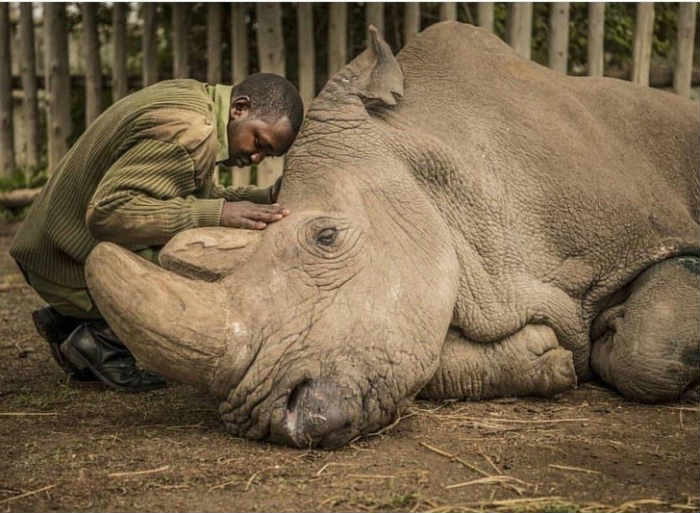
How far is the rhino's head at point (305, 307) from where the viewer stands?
3389 mm

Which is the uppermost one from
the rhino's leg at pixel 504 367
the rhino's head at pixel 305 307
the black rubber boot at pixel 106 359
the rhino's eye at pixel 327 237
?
the rhino's eye at pixel 327 237

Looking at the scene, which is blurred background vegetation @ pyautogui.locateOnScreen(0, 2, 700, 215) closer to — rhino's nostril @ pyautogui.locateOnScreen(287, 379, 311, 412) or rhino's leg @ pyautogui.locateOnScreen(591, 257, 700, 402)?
rhino's leg @ pyautogui.locateOnScreen(591, 257, 700, 402)

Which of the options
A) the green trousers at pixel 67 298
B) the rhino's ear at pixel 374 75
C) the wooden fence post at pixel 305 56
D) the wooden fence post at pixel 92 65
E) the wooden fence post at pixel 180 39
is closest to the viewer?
the rhino's ear at pixel 374 75

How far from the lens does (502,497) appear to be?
311 cm

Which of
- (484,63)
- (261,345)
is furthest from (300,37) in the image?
(261,345)

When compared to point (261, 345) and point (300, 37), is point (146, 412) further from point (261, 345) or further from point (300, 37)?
point (300, 37)

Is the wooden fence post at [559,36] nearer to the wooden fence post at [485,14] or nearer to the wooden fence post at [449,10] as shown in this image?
the wooden fence post at [485,14]

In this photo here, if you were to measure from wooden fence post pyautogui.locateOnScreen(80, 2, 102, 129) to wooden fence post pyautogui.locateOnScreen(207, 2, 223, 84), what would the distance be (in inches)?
46.2

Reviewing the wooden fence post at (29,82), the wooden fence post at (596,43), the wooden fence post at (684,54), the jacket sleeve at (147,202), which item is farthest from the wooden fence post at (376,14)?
the jacket sleeve at (147,202)

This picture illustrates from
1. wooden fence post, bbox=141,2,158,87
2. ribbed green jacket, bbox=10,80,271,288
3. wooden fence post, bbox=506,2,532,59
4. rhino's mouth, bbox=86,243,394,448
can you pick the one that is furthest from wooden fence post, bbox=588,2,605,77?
rhino's mouth, bbox=86,243,394,448

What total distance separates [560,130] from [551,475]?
165cm

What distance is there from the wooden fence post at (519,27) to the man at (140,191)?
3756 millimetres

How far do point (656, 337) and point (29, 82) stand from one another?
7165 millimetres

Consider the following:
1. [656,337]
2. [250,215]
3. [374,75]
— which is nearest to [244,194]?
[374,75]
